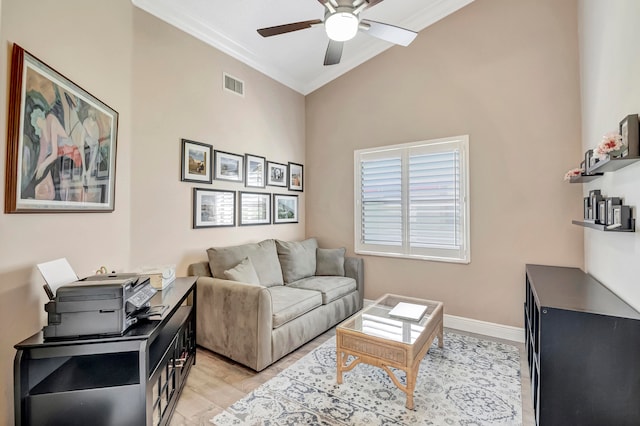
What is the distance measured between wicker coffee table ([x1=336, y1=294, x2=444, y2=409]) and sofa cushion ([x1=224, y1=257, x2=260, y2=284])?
1.02 meters

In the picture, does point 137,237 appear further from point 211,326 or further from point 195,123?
point 195,123

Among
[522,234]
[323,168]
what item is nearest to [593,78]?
[522,234]

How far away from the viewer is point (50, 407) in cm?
136

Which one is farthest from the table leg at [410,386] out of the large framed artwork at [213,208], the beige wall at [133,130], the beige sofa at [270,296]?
the large framed artwork at [213,208]

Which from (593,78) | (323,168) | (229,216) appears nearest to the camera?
(593,78)

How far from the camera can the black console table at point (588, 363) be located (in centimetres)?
152

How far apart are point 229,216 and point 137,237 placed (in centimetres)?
103

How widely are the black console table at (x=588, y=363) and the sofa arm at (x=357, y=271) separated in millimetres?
2300

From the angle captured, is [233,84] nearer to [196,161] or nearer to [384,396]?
[196,161]

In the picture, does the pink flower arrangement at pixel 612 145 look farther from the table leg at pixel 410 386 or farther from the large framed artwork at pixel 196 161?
the large framed artwork at pixel 196 161

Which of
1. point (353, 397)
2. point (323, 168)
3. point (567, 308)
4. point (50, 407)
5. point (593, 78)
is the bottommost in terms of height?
point (353, 397)

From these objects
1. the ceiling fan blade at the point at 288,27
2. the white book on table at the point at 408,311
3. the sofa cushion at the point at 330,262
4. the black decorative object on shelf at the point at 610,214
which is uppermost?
the ceiling fan blade at the point at 288,27

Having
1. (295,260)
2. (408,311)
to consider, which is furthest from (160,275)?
(408,311)

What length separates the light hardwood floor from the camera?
76.9 inches
